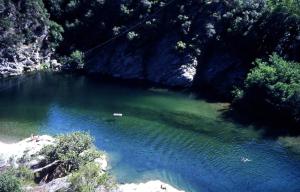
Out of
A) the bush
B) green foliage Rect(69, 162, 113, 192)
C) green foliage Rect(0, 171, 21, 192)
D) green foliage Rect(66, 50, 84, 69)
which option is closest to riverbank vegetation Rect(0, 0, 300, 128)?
green foliage Rect(66, 50, 84, 69)

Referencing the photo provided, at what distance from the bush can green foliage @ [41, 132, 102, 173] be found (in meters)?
35.0

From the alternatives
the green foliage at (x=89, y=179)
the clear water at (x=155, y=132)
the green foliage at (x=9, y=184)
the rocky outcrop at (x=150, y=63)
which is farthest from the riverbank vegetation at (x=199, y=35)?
the green foliage at (x=9, y=184)

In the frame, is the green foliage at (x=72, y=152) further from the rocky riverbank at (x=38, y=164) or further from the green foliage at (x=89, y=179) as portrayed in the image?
the green foliage at (x=89, y=179)

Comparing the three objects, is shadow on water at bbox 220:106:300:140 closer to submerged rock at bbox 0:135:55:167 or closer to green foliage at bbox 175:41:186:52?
green foliage at bbox 175:41:186:52

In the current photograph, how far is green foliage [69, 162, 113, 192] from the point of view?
54.0m

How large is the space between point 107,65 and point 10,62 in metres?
21.6

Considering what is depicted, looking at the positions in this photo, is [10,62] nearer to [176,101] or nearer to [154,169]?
[176,101]

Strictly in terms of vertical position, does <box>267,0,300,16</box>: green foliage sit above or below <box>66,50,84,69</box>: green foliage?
above

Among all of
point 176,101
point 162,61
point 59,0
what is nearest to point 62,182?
point 176,101

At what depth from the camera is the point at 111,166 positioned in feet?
229

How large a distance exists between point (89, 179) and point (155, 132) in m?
27.4

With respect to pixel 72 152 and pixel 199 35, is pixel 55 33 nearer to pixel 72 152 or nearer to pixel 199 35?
pixel 199 35

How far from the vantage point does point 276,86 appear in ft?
283

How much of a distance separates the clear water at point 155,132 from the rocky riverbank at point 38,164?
122 inches
